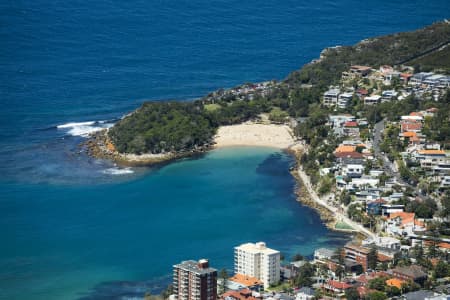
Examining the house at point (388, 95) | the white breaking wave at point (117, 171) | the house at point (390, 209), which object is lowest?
the house at point (390, 209)

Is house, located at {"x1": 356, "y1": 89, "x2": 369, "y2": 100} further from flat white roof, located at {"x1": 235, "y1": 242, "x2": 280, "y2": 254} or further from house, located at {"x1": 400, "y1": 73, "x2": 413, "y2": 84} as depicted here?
flat white roof, located at {"x1": 235, "y1": 242, "x2": 280, "y2": 254}

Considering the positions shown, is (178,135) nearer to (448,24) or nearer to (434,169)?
(434,169)

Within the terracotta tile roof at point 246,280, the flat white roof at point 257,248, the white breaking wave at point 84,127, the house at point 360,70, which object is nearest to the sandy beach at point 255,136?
the white breaking wave at point 84,127

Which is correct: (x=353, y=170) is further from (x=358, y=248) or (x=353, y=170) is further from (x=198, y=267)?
(x=198, y=267)

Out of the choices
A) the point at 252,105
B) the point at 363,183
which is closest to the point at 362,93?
the point at 252,105

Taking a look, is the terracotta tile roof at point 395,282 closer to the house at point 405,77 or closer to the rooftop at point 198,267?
the rooftop at point 198,267

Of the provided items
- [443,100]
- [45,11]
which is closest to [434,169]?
[443,100]
